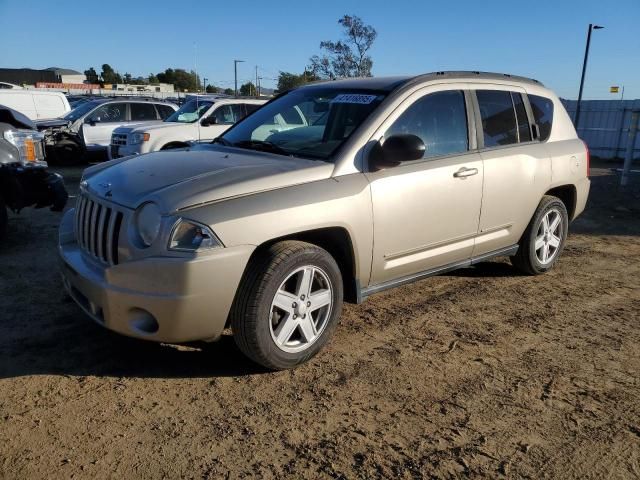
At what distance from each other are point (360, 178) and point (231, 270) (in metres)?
1.12

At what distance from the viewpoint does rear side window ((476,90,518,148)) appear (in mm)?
4605

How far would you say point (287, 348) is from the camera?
342 centimetres

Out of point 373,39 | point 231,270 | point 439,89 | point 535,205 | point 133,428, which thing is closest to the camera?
point 133,428

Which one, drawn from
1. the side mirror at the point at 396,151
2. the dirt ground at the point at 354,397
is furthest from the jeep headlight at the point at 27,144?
the side mirror at the point at 396,151

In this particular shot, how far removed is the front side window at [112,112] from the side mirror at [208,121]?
4.66 metres

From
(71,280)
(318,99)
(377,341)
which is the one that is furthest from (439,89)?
(71,280)

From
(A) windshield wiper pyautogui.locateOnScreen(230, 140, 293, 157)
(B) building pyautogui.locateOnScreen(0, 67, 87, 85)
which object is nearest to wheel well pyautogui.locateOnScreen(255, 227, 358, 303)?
(A) windshield wiper pyautogui.locateOnScreen(230, 140, 293, 157)

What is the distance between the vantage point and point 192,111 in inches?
490

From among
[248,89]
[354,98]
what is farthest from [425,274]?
[248,89]

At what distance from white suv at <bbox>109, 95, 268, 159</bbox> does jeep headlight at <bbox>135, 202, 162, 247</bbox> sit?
26.4 ft

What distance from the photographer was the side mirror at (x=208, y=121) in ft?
36.9

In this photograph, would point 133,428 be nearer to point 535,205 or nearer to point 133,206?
point 133,206

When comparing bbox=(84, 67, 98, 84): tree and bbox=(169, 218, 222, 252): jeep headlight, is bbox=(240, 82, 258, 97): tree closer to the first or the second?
bbox=(84, 67, 98, 84): tree

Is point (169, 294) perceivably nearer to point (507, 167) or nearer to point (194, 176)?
point (194, 176)
